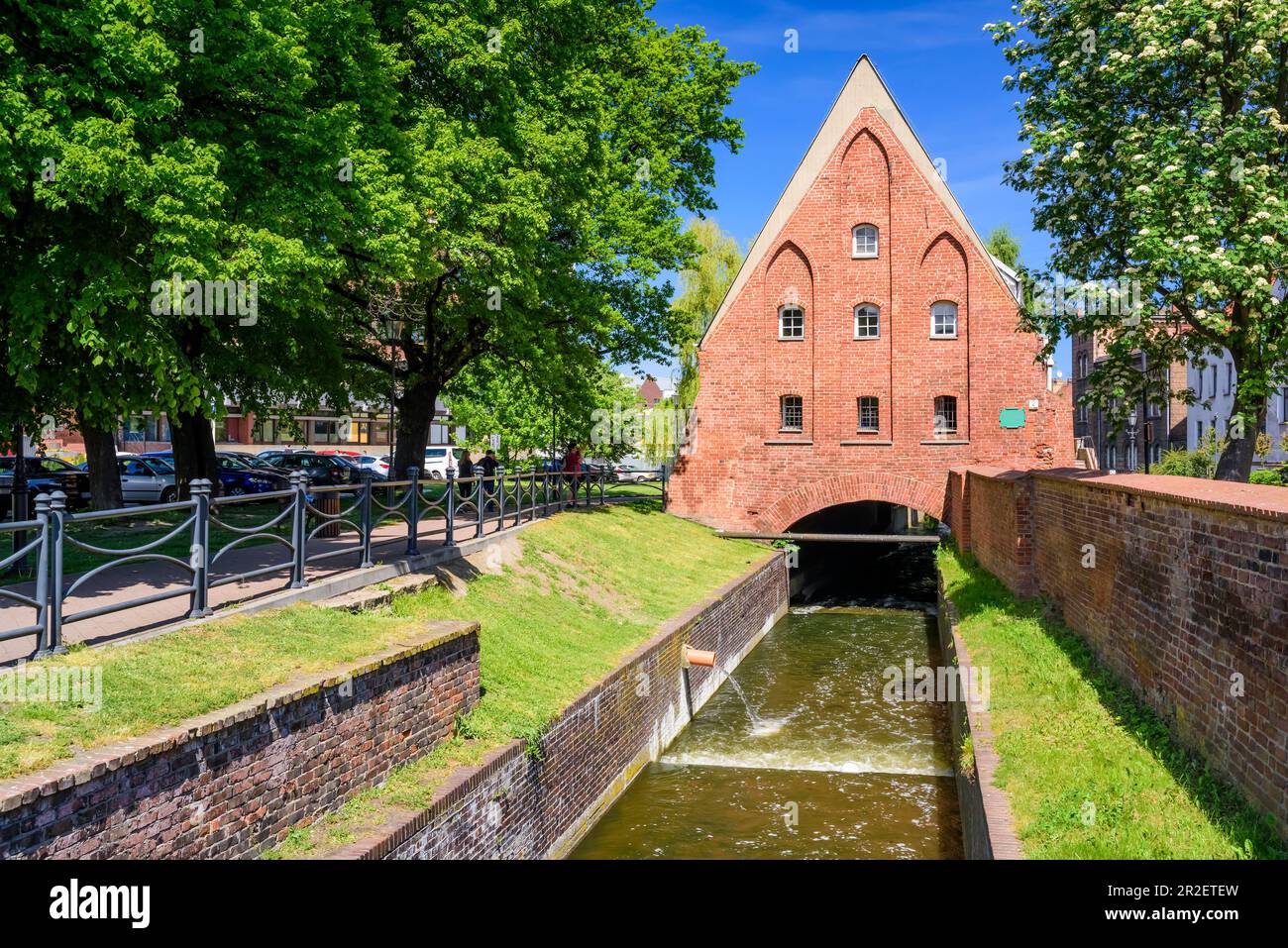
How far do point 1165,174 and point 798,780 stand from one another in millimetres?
8824

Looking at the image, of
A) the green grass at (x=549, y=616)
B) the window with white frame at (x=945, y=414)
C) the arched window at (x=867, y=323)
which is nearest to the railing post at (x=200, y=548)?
the green grass at (x=549, y=616)

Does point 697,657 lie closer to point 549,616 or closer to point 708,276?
point 549,616

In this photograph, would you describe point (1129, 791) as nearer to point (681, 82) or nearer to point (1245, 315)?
point (1245, 315)

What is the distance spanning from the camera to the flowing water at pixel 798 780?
35.8 ft

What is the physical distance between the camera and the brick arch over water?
2895 centimetres

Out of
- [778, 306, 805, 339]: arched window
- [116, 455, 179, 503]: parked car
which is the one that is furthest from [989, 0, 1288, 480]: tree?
[116, 455, 179, 503]: parked car

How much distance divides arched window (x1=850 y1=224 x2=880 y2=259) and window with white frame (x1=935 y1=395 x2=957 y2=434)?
4774 mm

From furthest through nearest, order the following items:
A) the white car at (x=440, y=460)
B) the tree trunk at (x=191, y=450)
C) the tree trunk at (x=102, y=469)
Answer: the white car at (x=440, y=460) < the tree trunk at (x=102, y=469) < the tree trunk at (x=191, y=450)

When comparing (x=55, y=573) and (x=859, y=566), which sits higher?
(x=55, y=573)

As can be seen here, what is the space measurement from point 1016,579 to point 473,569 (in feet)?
29.3

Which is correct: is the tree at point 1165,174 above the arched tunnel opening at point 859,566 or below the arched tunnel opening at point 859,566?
above

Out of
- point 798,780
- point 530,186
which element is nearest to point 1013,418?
point 530,186

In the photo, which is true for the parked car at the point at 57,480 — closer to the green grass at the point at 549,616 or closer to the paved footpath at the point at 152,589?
the paved footpath at the point at 152,589

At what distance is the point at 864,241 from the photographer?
29422 mm
